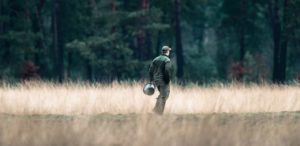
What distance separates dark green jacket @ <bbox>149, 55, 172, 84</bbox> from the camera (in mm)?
15375

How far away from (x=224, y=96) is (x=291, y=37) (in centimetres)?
2290

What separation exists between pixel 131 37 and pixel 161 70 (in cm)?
3516

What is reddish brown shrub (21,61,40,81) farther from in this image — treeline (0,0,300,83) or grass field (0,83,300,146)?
grass field (0,83,300,146)

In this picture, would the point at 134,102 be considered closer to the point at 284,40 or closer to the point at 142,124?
the point at 142,124

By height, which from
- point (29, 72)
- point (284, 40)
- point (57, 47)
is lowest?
point (29, 72)

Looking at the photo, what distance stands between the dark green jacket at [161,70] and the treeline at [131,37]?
23.0 metres

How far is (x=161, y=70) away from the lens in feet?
50.8

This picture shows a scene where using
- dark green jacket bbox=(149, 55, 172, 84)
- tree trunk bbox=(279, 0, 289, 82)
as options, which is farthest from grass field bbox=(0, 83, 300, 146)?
tree trunk bbox=(279, 0, 289, 82)

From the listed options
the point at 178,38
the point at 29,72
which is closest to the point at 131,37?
the point at 178,38

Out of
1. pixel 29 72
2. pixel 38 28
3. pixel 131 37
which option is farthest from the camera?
pixel 38 28

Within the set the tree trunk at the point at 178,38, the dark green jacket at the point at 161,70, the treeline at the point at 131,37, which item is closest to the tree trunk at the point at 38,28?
the treeline at the point at 131,37

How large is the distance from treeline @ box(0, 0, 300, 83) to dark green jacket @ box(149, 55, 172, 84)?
75.6ft

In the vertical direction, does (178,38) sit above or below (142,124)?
below

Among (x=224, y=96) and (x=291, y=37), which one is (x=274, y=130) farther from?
(x=291, y=37)
